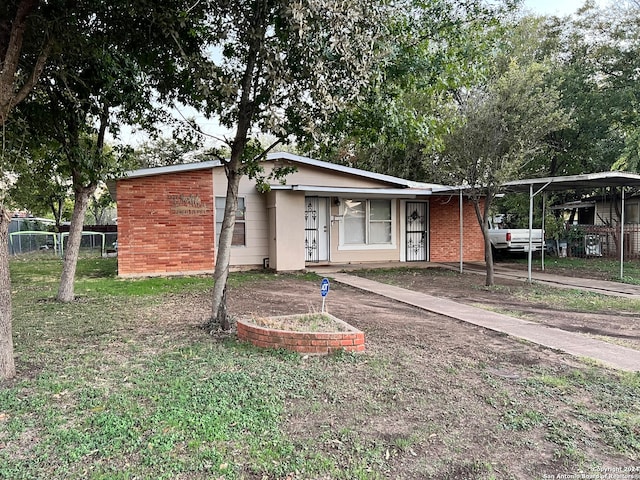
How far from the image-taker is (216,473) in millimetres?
2514

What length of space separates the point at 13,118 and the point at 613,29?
69.0 feet

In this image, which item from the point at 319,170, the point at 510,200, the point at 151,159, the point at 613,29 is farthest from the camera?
the point at 151,159

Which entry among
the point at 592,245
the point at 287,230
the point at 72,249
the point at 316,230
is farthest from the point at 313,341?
the point at 592,245

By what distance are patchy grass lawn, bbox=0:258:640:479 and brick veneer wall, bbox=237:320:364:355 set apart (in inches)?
6.2

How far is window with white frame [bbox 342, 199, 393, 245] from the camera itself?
14445mm

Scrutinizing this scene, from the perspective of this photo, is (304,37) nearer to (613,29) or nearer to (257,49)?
(257,49)

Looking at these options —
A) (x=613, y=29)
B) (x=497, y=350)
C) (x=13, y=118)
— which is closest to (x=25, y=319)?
(x=13, y=118)

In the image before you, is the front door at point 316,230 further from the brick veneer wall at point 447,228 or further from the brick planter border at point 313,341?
the brick planter border at point 313,341

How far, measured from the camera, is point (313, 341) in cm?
467

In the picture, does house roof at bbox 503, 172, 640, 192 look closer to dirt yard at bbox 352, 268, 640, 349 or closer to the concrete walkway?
dirt yard at bbox 352, 268, 640, 349

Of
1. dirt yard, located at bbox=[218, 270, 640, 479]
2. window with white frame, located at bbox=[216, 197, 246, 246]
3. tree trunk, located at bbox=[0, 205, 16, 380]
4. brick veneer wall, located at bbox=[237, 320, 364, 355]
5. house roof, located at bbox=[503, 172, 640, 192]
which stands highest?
house roof, located at bbox=[503, 172, 640, 192]

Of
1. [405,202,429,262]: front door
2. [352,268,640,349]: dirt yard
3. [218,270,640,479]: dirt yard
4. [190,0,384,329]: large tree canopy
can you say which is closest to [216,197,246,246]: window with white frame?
[352,268,640,349]: dirt yard

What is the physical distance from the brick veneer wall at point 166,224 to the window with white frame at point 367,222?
453cm

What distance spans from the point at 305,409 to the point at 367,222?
37.8 feet
